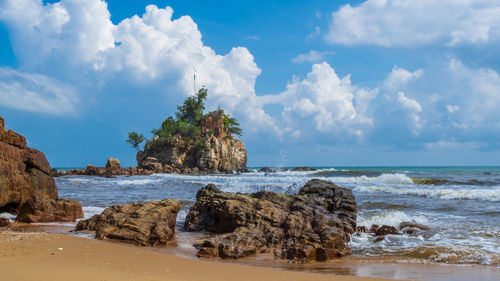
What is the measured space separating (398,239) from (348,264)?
2.58 meters

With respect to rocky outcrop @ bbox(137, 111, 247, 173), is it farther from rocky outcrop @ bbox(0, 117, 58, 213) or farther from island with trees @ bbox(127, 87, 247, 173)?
rocky outcrop @ bbox(0, 117, 58, 213)

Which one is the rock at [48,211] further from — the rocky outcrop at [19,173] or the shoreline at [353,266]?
the shoreline at [353,266]

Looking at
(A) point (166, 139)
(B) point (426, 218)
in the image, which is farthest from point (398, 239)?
(A) point (166, 139)

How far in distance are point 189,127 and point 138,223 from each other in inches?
2133

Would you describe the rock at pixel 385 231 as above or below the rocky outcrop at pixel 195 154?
below

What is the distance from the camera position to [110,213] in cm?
823

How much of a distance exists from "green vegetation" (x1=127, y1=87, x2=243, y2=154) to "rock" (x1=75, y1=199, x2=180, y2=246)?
50152mm

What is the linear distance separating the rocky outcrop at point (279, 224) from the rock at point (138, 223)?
0.82 meters

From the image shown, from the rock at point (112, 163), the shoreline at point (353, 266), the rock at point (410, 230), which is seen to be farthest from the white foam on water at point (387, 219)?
the rock at point (112, 163)

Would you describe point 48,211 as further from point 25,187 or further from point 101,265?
point 101,265

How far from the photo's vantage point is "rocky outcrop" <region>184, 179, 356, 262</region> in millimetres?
6473

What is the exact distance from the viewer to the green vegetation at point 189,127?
59.7m

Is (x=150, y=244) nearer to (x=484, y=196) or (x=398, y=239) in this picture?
(x=398, y=239)

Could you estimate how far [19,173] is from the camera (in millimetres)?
Answer: 9531
